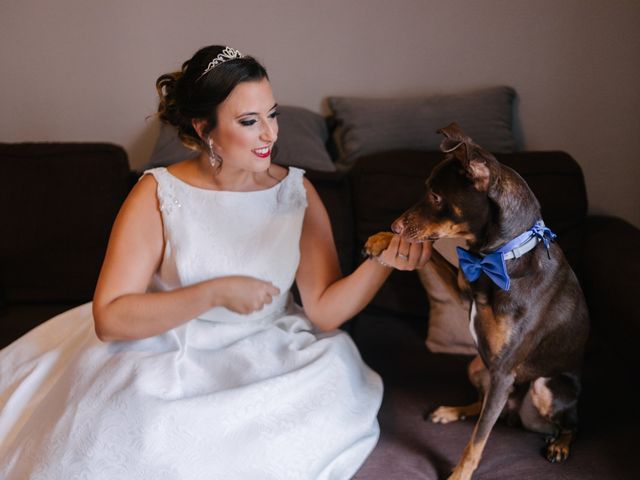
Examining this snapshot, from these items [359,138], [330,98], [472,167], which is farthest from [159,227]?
[330,98]

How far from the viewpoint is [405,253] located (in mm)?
Answer: 1495

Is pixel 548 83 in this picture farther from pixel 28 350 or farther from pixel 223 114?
pixel 28 350

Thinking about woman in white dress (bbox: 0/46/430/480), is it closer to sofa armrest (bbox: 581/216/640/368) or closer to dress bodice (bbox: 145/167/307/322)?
dress bodice (bbox: 145/167/307/322)

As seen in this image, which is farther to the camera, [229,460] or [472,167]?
[229,460]

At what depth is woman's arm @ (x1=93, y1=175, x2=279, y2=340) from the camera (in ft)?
4.46

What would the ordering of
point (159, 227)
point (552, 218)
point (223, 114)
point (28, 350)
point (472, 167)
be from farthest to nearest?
point (552, 218) < point (28, 350) < point (159, 227) < point (223, 114) < point (472, 167)

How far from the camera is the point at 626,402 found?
1.78 m

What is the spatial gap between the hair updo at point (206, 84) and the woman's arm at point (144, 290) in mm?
216

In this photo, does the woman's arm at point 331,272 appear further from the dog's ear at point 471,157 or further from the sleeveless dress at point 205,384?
the dog's ear at point 471,157

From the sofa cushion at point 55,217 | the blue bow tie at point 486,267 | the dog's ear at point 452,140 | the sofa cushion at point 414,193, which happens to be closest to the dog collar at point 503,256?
the blue bow tie at point 486,267

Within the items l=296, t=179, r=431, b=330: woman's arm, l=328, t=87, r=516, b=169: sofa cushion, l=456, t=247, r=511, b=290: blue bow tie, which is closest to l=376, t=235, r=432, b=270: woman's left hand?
l=296, t=179, r=431, b=330: woman's arm

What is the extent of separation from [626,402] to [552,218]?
26.0 inches

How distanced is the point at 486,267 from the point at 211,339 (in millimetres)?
716

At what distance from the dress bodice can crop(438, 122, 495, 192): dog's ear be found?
1.84 feet
